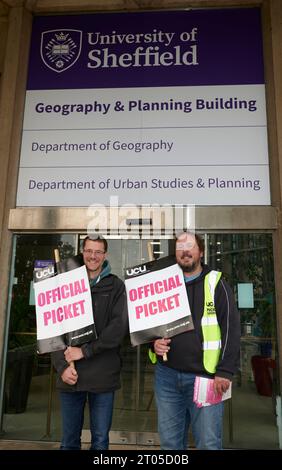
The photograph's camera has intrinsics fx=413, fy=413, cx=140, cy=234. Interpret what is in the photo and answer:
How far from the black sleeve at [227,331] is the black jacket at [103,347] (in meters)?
0.79

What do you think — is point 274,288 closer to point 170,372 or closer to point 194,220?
point 194,220

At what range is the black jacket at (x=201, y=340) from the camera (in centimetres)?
309

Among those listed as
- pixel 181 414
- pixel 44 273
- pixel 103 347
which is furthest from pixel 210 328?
pixel 44 273

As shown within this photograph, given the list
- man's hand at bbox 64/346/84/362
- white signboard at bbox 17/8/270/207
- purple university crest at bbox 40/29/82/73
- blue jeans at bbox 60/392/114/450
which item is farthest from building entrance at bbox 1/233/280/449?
purple university crest at bbox 40/29/82/73

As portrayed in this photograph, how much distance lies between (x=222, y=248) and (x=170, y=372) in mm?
2127

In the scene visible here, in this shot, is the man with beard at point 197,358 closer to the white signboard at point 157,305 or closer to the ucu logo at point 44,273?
the white signboard at point 157,305

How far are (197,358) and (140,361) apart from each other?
79.1 inches

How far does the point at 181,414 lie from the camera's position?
10.6 feet

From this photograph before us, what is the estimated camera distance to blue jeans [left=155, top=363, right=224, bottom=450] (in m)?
3.06

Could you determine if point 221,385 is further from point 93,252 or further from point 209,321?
point 93,252

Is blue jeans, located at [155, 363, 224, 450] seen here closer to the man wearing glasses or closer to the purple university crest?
the man wearing glasses

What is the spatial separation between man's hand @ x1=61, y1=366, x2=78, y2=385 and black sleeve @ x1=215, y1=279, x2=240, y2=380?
111 centimetres

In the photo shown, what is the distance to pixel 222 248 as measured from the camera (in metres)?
4.97
